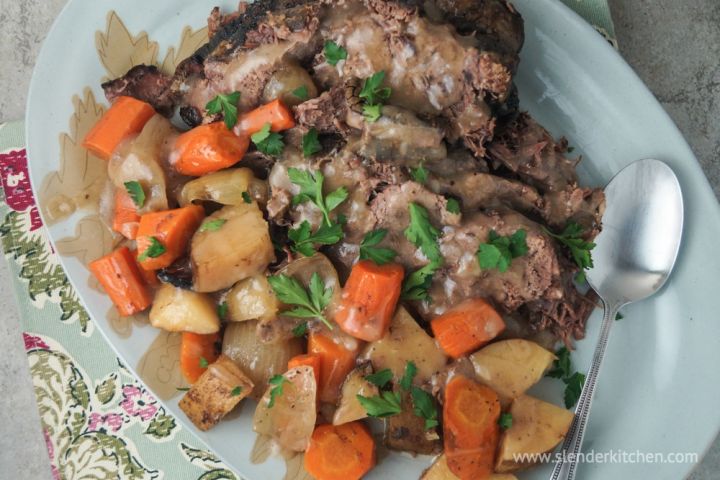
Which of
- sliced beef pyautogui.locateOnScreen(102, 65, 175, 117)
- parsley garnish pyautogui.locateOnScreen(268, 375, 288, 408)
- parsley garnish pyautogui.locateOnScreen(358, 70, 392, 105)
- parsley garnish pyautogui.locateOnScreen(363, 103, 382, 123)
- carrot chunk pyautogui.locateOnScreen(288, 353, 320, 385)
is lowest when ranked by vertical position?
parsley garnish pyautogui.locateOnScreen(268, 375, 288, 408)

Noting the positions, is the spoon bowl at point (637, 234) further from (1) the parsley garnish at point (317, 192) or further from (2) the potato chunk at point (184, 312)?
(2) the potato chunk at point (184, 312)

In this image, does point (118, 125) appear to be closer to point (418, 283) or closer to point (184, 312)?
point (184, 312)

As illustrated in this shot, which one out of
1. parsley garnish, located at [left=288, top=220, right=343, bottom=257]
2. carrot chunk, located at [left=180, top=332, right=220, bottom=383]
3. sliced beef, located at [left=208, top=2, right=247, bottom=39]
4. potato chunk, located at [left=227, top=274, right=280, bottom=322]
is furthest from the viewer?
sliced beef, located at [left=208, top=2, right=247, bottom=39]

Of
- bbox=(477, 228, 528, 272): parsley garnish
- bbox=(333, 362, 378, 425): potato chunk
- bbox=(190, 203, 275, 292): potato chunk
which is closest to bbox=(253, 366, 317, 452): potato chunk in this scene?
bbox=(333, 362, 378, 425): potato chunk

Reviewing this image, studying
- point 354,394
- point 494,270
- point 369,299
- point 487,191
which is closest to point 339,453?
point 354,394

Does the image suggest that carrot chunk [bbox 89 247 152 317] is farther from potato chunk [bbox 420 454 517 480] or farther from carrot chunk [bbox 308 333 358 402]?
potato chunk [bbox 420 454 517 480]

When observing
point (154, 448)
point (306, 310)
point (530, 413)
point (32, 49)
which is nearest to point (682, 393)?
point (530, 413)
